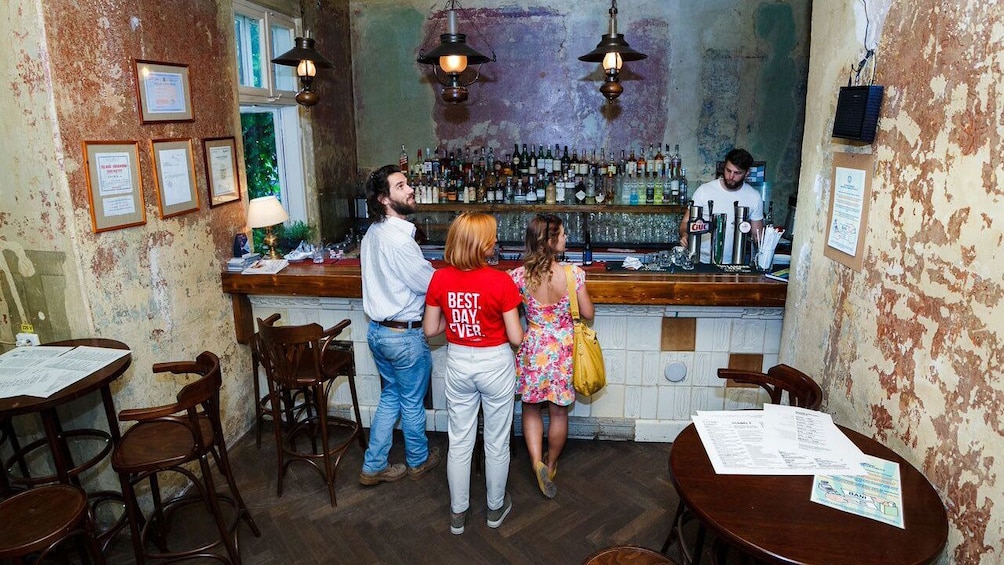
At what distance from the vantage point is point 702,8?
6.13 metres

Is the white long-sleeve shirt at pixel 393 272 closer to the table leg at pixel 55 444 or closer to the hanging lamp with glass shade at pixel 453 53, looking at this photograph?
the hanging lamp with glass shade at pixel 453 53

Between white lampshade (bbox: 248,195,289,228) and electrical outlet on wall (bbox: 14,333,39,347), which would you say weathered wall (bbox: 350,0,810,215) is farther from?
electrical outlet on wall (bbox: 14,333,39,347)

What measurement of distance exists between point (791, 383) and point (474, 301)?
4.77 ft

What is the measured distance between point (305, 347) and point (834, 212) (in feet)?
9.34

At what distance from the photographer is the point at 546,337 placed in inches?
133

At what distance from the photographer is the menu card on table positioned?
263 centimetres

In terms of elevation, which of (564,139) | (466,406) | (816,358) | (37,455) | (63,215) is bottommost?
(37,455)

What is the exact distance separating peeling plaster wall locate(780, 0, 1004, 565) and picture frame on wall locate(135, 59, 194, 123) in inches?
135

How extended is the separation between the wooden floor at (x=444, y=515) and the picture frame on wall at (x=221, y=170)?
1688 millimetres

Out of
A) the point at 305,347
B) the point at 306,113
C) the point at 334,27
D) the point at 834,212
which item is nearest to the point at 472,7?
the point at 334,27

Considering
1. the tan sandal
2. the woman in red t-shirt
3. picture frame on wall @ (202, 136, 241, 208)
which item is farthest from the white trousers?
picture frame on wall @ (202, 136, 241, 208)

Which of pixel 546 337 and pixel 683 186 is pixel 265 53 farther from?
pixel 683 186

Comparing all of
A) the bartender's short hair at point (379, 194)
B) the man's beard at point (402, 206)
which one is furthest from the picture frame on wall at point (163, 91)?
the man's beard at point (402, 206)

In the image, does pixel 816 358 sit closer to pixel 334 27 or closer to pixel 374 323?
pixel 374 323
